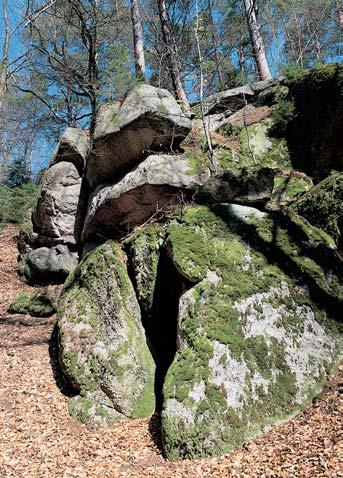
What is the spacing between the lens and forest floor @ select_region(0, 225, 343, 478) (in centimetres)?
379

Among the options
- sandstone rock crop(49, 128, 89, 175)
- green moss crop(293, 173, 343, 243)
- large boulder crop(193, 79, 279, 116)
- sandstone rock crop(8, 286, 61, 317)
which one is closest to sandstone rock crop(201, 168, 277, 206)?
green moss crop(293, 173, 343, 243)

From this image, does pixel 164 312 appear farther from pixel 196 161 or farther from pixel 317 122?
pixel 317 122

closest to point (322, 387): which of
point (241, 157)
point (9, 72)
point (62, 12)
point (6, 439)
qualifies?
point (6, 439)

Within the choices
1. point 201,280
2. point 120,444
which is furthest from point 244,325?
point 120,444

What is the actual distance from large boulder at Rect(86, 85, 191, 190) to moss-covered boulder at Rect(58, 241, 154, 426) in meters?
2.59

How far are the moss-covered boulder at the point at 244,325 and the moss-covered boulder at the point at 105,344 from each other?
100 cm

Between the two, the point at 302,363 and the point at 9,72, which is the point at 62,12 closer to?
the point at 9,72

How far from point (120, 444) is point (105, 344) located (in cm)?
167

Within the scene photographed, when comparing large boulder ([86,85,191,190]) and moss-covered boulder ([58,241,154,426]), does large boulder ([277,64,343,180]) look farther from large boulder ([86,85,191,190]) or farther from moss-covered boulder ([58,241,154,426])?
moss-covered boulder ([58,241,154,426])

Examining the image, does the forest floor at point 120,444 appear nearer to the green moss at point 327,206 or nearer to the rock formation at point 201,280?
the rock formation at point 201,280

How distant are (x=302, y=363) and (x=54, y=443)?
11.0 feet

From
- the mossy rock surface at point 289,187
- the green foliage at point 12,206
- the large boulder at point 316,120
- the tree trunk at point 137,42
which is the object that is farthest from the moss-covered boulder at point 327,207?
the green foliage at point 12,206

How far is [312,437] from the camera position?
13.1 ft

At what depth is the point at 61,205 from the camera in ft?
36.6
